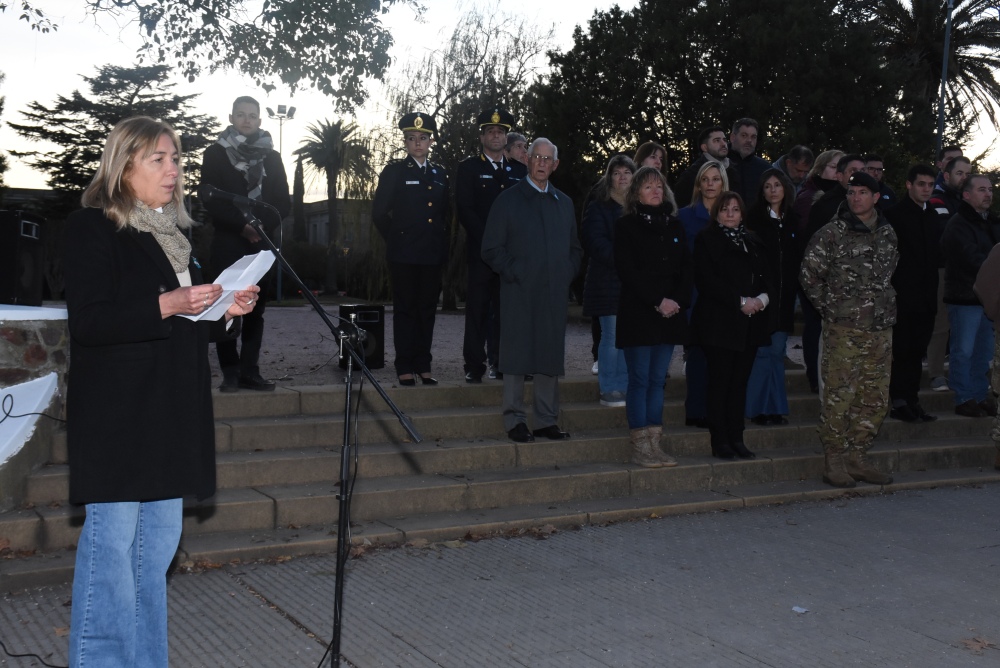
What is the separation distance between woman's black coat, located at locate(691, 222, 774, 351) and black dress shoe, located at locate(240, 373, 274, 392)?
3.16m

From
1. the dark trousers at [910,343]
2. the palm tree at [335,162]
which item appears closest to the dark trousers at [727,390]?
the dark trousers at [910,343]

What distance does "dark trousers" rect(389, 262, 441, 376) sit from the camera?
823 cm

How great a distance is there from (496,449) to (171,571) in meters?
2.60

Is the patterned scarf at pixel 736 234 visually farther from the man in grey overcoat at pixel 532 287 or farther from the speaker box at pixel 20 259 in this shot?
the speaker box at pixel 20 259

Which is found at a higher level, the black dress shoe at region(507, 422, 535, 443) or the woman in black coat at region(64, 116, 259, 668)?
the woman in black coat at region(64, 116, 259, 668)

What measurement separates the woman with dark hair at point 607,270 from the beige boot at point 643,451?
878mm

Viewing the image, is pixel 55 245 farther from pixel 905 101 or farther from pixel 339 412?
pixel 339 412

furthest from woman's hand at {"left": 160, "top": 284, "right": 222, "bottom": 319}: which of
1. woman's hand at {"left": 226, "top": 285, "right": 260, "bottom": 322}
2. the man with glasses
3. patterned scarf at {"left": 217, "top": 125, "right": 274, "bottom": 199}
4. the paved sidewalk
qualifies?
the man with glasses

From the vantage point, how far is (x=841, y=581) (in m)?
5.43

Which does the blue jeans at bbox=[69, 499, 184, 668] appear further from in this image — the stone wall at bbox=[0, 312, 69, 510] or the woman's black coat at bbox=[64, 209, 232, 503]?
the stone wall at bbox=[0, 312, 69, 510]

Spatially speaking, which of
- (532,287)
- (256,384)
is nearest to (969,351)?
(532,287)

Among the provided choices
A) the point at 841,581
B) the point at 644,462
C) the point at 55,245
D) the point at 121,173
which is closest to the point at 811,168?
the point at 644,462

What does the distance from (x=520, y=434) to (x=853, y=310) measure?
2.56 m

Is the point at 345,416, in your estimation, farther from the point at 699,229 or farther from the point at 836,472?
the point at 699,229
